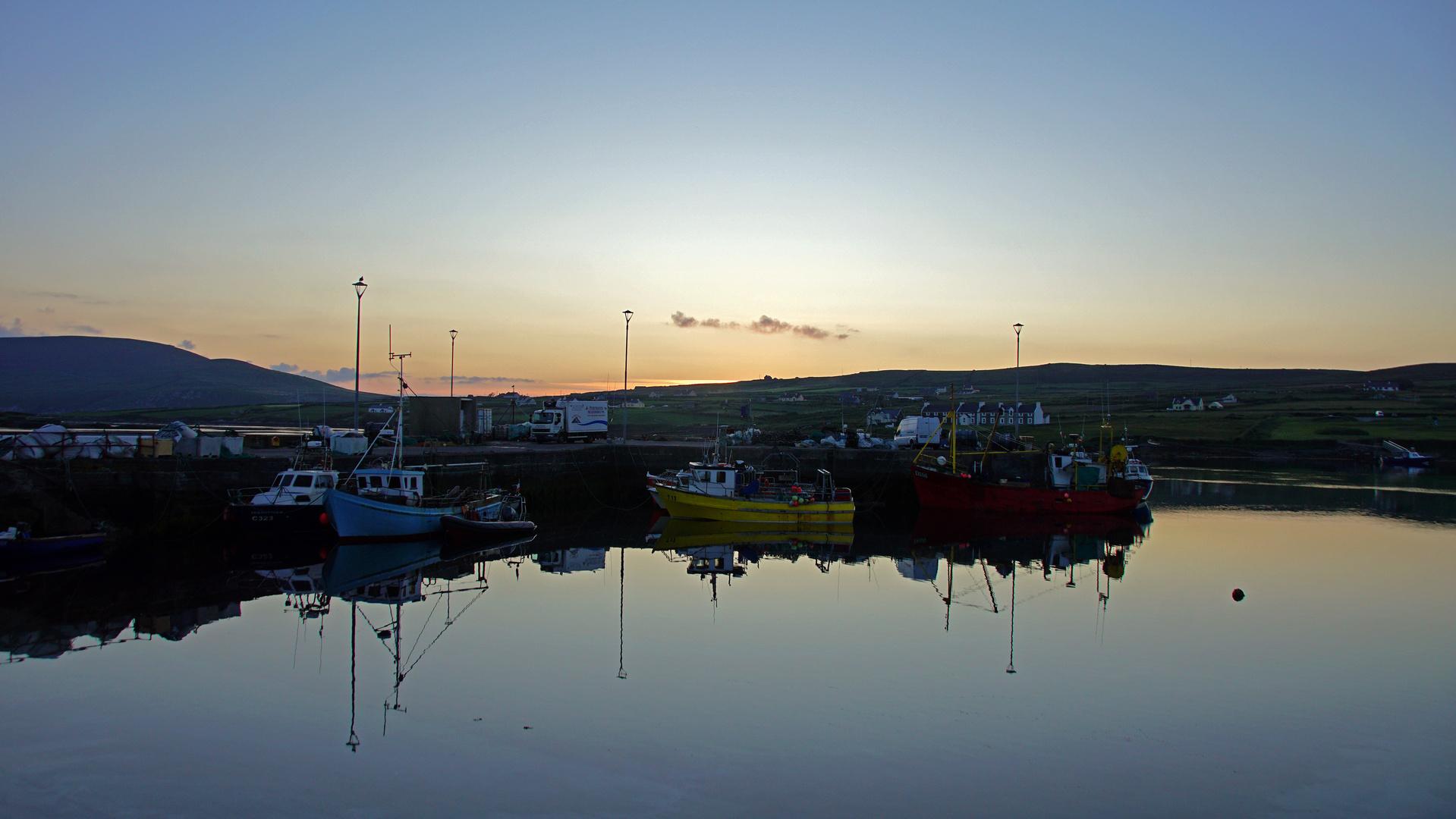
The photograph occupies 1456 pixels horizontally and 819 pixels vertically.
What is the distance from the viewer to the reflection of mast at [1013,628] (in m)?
16.6

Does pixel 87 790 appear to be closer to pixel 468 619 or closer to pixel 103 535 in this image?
pixel 468 619

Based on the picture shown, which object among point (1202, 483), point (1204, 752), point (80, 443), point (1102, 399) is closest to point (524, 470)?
point (80, 443)

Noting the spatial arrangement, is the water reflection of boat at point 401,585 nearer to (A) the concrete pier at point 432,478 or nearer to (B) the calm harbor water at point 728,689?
(B) the calm harbor water at point 728,689

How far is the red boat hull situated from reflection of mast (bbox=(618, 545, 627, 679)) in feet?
67.3

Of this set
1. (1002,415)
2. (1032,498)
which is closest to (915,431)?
(1032,498)

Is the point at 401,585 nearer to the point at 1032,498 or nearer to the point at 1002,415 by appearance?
the point at 1032,498

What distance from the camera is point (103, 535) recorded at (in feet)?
84.4

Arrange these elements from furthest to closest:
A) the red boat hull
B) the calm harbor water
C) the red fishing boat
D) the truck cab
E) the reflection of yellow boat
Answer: the truck cab → the red fishing boat → the red boat hull → the reflection of yellow boat → the calm harbor water

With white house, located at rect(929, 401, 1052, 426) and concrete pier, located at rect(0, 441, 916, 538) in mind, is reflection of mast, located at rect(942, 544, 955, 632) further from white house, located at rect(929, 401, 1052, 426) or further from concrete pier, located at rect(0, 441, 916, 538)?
white house, located at rect(929, 401, 1052, 426)

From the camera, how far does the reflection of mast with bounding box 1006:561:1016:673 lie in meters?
16.6

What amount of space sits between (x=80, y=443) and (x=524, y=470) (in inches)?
640

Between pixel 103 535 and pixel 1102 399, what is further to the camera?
pixel 1102 399

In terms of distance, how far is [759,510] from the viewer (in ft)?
124

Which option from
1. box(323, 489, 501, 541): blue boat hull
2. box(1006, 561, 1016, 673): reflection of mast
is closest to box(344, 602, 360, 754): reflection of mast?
box(323, 489, 501, 541): blue boat hull
